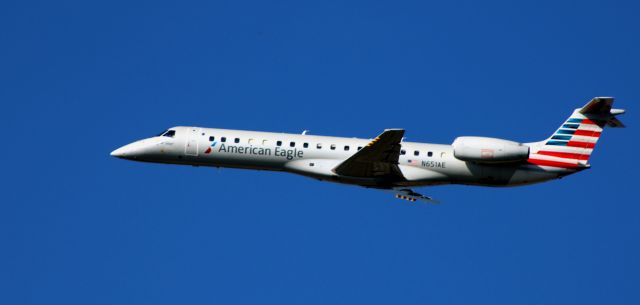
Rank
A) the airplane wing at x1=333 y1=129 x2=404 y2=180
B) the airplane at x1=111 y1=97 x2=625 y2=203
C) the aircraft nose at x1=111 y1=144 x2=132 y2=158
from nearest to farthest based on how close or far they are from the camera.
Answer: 1. the airplane wing at x1=333 y1=129 x2=404 y2=180
2. the airplane at x1=111 y1=97 x2=625 y2=203
3. the aircraft nose at x1=111 y1=144 x2=132 y2=158

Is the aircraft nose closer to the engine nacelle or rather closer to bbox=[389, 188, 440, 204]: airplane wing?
bbox=[389, 188, 440, 204]: airplane wing

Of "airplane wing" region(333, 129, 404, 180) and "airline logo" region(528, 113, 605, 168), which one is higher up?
"airline logo" region(528, 113, 605, 168)

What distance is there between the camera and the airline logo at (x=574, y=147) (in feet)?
129

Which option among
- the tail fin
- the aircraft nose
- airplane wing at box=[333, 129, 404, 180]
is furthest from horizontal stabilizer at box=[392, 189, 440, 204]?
the aircraft nose

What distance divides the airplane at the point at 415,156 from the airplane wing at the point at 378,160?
1.5 inches

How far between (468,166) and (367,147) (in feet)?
15.5

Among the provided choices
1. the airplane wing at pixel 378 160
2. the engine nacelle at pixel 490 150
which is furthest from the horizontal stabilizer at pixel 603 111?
the airplane wing at pixel 378 160

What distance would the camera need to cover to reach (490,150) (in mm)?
38062

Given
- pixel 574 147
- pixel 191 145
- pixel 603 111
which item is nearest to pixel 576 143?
pixel 574 147

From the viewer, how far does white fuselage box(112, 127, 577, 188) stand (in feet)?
129

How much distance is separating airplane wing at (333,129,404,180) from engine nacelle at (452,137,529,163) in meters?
2.76

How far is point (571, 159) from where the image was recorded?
3931 cm

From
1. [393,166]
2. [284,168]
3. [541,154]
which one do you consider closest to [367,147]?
[393,166]

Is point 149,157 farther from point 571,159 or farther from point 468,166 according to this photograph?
point 571,159
